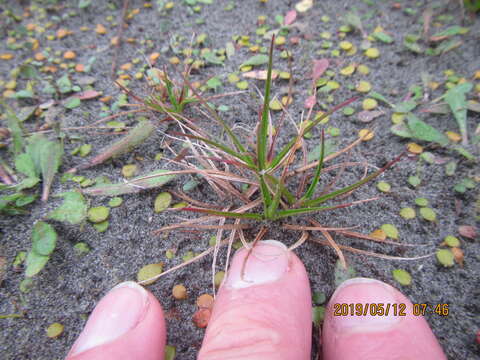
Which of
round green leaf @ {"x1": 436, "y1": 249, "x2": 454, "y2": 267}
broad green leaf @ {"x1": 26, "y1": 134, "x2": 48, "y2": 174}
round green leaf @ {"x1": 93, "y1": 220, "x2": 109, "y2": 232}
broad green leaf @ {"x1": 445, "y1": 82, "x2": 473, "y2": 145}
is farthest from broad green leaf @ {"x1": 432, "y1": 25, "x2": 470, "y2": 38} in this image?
broad green leaf @ {"x1": 26, "y1": 134, "x2": 48, "y2": 174}

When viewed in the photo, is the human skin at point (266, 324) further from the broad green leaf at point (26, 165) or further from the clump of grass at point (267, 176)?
the broad green leaf at point (26, 165)

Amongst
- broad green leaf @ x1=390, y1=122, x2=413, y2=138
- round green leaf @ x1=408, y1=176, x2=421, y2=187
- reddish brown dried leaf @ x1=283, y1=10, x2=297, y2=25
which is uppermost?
reddish brown dried leaf @ x1=283, y1=10, x2=297, y2=25

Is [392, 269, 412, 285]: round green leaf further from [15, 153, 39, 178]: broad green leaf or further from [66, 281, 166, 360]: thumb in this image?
[15, 153, 39, 178]: broad green leaf

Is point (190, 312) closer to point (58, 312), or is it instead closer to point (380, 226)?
point (58, 312)

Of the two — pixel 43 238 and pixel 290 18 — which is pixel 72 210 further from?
pixel 290 18

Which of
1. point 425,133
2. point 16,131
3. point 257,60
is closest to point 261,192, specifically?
point 425,133

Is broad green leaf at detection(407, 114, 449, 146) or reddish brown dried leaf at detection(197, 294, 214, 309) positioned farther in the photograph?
broad green leaf at detection(407, 114, 449, 146)
